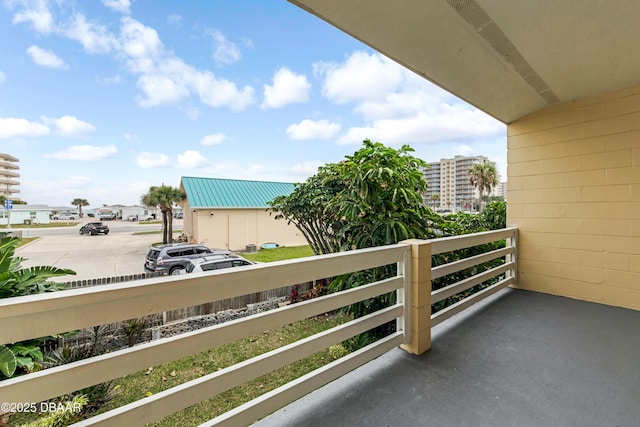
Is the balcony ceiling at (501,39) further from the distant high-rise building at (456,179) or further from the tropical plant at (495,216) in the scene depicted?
the distant high-rise building at (456,179)

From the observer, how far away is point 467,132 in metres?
12.5

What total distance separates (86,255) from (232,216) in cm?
575

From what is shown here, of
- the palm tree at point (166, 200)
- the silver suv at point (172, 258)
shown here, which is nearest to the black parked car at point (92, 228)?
the palm tree at point (166, 200)

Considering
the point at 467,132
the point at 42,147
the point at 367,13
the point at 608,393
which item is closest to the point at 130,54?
the point at 42,147

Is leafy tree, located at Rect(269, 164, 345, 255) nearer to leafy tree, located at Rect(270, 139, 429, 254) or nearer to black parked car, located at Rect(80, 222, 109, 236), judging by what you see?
leafy tree, located at Rect(270, 139, 429, 254)

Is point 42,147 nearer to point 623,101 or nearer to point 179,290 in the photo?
point 179,290

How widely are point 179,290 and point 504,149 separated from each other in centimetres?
418

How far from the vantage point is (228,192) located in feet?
47.0

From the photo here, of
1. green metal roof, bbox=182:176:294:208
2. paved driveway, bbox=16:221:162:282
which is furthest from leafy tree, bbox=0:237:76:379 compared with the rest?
green metal roof, bbox=182:176:294:208

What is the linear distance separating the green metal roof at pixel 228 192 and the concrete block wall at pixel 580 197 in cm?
1134

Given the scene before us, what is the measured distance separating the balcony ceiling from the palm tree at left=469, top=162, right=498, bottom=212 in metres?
20.9

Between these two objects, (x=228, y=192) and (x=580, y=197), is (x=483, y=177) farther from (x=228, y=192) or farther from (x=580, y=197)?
(x=580, y=197)

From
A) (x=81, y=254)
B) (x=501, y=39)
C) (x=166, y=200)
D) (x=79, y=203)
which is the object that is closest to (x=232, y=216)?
(x=166, y=200)

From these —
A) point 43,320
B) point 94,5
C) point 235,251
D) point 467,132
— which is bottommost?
point 235,251
